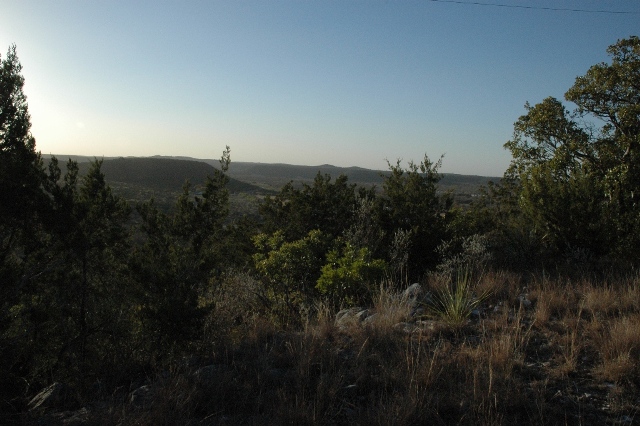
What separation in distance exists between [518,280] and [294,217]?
5.83 m

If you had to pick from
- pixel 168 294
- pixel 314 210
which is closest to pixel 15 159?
pixel 168 294

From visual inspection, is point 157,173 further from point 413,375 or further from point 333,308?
point 413,375

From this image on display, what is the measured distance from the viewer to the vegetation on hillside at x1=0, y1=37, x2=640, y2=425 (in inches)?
123

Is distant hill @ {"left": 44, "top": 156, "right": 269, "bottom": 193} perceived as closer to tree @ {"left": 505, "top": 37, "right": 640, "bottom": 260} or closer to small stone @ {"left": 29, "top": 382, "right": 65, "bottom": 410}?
tree @ {"left": 505, "top": 37, "right": 640, "bottom": 260}

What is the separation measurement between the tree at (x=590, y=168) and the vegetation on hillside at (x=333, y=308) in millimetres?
41

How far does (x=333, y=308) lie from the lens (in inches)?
221

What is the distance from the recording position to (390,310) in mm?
4773

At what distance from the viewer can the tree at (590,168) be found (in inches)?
308

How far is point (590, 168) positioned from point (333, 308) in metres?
7.36

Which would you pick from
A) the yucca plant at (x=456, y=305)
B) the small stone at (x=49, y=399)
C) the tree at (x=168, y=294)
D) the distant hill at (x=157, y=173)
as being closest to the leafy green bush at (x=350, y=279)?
the yucca plant at (x=456, y=305)

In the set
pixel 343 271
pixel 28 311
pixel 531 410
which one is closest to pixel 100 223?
pixel 28 311

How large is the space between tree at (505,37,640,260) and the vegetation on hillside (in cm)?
4

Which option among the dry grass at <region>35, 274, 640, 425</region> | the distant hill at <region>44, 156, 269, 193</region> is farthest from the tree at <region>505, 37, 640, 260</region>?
the distant hill at <region>44, 156, 269, 193</region>

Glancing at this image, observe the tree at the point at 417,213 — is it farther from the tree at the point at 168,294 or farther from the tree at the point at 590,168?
the tree at the point at 168,294
